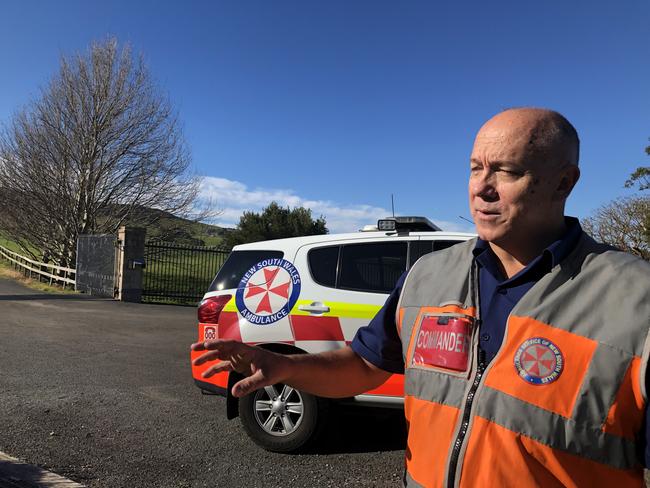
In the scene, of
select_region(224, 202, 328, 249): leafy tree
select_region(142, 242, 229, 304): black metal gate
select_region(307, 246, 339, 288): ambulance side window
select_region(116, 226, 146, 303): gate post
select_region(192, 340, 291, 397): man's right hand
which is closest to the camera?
select_region(192, 340, 291, 397): man's right hand

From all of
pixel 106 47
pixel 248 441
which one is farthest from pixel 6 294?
pixel 248 441

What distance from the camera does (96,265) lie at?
670 inches

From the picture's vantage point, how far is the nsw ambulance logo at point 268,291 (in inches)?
168

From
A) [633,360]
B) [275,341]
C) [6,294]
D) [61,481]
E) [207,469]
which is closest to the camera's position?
[633,360]

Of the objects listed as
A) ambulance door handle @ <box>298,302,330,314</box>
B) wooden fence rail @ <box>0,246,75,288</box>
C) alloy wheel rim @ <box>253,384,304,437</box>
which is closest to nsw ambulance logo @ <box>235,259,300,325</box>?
ambulance door handle @ <box>298,302,330,314</box>

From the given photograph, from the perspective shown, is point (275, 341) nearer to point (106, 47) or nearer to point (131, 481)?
point (131, 481)

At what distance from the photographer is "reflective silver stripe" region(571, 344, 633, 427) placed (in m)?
1.12

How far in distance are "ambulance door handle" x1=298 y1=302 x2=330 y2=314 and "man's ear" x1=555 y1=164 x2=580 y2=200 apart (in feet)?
9.72

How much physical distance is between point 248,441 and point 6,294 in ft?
46.0

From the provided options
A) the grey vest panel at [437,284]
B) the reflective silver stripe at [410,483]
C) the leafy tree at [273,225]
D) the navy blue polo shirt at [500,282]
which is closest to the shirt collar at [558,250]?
the navy blue polo shirt at [500,282]

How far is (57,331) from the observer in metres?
9.51

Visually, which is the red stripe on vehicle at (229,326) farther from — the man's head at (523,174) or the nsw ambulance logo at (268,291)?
the man's head at (523,174)

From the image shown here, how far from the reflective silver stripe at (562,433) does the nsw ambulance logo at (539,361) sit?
0.22ft

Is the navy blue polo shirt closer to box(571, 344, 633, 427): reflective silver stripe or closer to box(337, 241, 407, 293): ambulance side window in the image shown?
box(571, 344, 633, 427): reflective silver stripe
